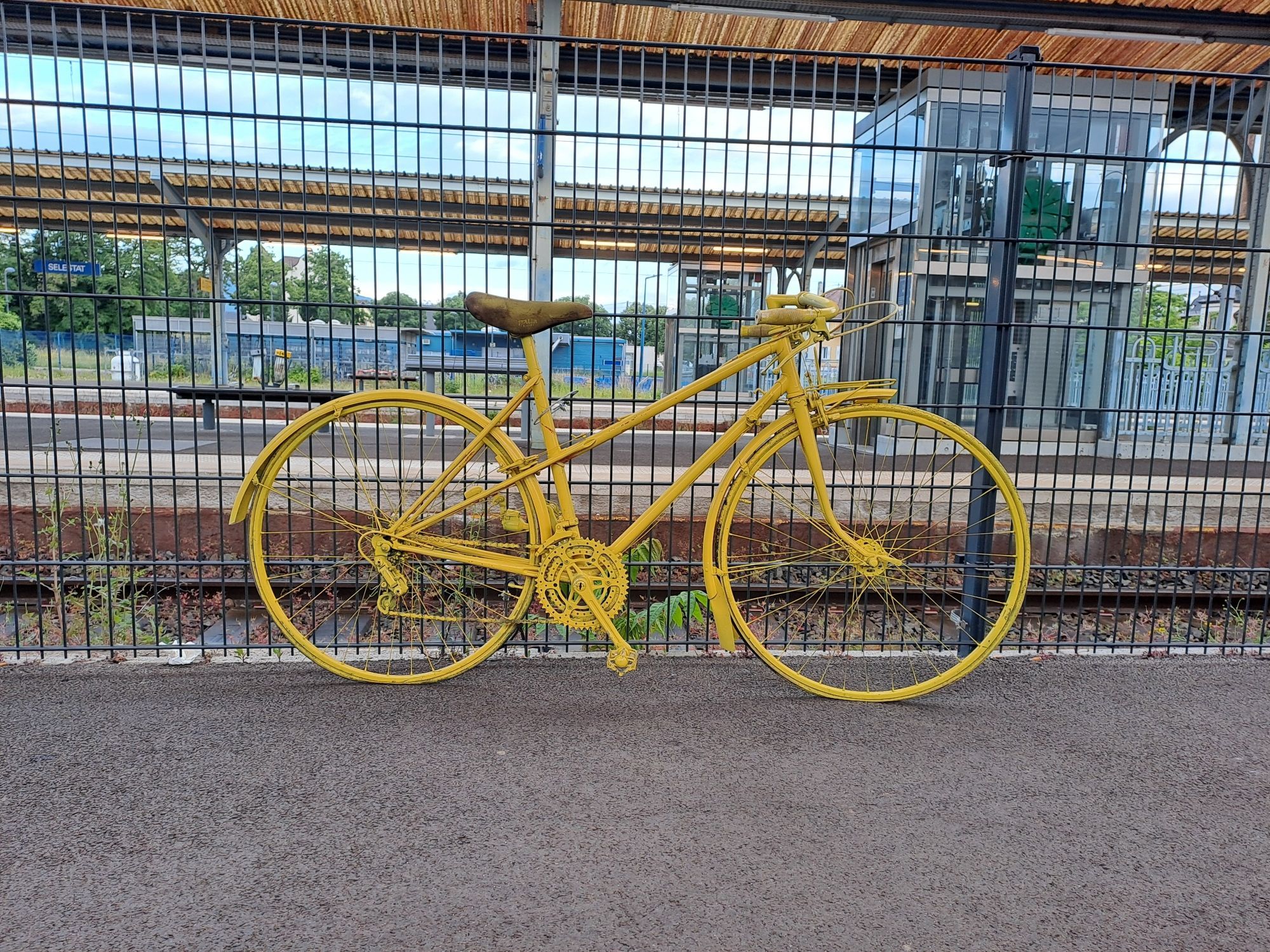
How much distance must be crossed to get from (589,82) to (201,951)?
5809 millimetres

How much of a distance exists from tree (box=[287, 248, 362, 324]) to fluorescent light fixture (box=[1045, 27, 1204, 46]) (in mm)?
5769

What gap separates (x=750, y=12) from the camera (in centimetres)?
603

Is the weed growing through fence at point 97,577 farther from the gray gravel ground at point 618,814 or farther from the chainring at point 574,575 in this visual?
the chainring at point 574,575

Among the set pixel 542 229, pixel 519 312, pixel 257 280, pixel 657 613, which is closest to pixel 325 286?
pixel 257 280

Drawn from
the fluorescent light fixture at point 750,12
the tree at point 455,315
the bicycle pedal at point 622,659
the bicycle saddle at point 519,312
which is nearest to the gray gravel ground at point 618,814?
the bicycle pedal at point 622,659

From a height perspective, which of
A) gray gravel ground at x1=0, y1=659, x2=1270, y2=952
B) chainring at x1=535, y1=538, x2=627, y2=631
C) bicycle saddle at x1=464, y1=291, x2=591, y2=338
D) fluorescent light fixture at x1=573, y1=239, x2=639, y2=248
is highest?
fluorescent light fixture at x1=573, y1=239, x2=639, y2=248

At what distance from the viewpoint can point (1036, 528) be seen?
4668mm

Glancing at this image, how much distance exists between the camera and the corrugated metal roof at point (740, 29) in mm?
6430

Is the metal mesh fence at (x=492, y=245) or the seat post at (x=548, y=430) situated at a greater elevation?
the metal mesh fence at (x=492, y=245)

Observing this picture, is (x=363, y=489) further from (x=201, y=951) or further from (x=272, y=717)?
(x=201, y=951)

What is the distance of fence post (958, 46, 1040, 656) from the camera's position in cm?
281

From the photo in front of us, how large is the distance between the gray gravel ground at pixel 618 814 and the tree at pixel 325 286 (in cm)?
127

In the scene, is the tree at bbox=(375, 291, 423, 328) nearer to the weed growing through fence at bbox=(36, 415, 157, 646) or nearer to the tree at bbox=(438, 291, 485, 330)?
the tree at bbox=(438, 291, 485, 330)

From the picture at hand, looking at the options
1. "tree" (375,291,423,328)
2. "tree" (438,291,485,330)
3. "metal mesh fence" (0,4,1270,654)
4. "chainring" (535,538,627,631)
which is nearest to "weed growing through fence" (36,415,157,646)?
"metal mesh fence" (0,4,1270,654)
